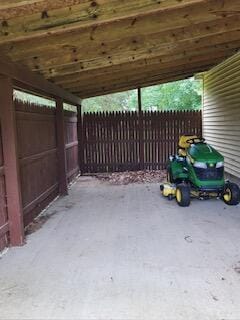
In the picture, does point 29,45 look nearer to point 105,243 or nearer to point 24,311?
point 105,243

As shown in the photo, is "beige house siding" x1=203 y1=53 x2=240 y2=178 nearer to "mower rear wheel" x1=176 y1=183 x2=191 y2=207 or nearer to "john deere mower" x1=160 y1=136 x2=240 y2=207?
"john deere mower" x1=160 y1=136 x2=240 y2=207

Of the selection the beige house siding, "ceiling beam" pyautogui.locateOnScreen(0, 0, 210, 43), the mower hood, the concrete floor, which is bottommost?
the concrete floor

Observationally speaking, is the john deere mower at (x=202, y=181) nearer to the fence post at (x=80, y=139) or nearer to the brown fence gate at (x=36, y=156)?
the brown fence gate at (x=36, y=156)

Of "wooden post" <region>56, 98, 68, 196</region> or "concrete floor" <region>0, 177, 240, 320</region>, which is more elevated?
"wooden post" <region>56, 98, 68, 196</region>

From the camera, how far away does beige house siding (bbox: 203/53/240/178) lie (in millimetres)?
7469

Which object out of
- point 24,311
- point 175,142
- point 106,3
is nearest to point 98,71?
point 106,3

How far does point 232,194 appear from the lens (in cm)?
598

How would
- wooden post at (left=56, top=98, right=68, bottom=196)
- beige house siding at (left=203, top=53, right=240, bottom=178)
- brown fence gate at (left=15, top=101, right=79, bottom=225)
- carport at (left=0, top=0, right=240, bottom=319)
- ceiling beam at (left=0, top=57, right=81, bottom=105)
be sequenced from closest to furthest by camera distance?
carport at (left=0, top=0, right=240, bottom=319) < ceiling beam at (left=0, top=57, right=81, bottom=105) < brown fence gate at (left=15, top=101, right=79, bottom=225) < wooden post at (left=56, top=98, right=68, bottom=196) < beige house siding at (left=203, top=53, right=240, bottom=178)

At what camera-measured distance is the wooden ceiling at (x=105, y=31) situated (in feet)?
10.6

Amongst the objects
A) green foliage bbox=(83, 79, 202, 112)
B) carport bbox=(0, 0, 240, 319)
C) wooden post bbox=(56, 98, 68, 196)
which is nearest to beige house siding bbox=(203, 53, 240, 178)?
carport bbox=(0, 0, 240, 319)

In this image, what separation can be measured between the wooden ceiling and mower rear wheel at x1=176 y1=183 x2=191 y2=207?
7.50 feet

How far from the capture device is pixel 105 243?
14.2ft

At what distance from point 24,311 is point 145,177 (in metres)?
6.90

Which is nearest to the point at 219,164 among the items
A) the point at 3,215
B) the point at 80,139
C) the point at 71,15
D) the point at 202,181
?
the point at 202,181
